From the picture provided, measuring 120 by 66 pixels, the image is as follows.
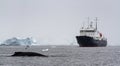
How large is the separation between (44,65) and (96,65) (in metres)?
9.23

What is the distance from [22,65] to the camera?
85875 millimetres

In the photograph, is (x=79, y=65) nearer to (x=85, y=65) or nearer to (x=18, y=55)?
(x=85, y=65)

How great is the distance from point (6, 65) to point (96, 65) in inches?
623

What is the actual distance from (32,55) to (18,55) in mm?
3537

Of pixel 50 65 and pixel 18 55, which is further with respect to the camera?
pixel 18 55

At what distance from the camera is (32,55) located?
12469 cm

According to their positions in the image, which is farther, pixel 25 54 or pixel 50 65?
pixel 25 54

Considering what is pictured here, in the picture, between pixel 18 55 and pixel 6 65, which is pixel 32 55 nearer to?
pixel 18 55

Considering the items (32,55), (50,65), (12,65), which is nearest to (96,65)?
(50,65)

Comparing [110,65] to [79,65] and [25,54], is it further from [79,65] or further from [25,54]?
[25,54]

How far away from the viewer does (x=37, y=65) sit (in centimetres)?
8631

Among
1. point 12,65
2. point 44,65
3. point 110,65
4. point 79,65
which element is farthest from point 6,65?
point 110,65

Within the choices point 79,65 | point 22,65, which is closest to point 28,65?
point 22,65

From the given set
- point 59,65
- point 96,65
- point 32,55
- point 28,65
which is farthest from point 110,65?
point 32,55
